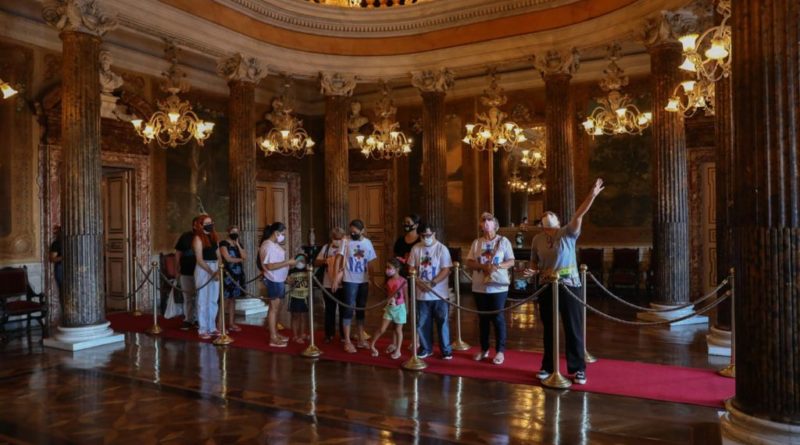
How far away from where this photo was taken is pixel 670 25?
8898 millimetres

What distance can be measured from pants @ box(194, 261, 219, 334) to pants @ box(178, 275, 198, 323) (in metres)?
0.41

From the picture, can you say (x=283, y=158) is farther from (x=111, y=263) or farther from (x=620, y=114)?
(x=620, y=114)

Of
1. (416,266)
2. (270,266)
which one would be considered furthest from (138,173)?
(416,266)

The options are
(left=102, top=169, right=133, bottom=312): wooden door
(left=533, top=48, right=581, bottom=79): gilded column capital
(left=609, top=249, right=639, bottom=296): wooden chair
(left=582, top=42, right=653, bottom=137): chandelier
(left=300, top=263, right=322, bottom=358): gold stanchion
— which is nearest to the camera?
(left=300, top=263, right=322, bottom=358): gold stanchion

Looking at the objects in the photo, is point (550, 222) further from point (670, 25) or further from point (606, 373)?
point (670, 25)

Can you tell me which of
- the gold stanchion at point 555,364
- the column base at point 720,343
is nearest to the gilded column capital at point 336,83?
the gold stanchion at point 555,364

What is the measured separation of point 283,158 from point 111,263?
5.12 m

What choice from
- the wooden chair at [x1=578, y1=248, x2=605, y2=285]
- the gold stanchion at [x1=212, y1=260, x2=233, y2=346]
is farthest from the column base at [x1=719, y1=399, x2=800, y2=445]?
the wooden chair at [x1=578, y1=248, x2=605, y2=285]

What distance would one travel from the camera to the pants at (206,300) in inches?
345

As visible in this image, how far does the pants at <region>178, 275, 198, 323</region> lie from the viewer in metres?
9.24

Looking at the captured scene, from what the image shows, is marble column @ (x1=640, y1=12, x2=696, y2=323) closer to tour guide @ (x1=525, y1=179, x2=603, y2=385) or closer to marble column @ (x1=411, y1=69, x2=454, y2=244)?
tour guide @ (x1=525, y1=179, x2=603, y2=385)

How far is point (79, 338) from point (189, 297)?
1.74 meters

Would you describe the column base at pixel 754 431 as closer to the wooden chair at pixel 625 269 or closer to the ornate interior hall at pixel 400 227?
the ornate interior hall at pixel 400 227

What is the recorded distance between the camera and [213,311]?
29.2 feet
